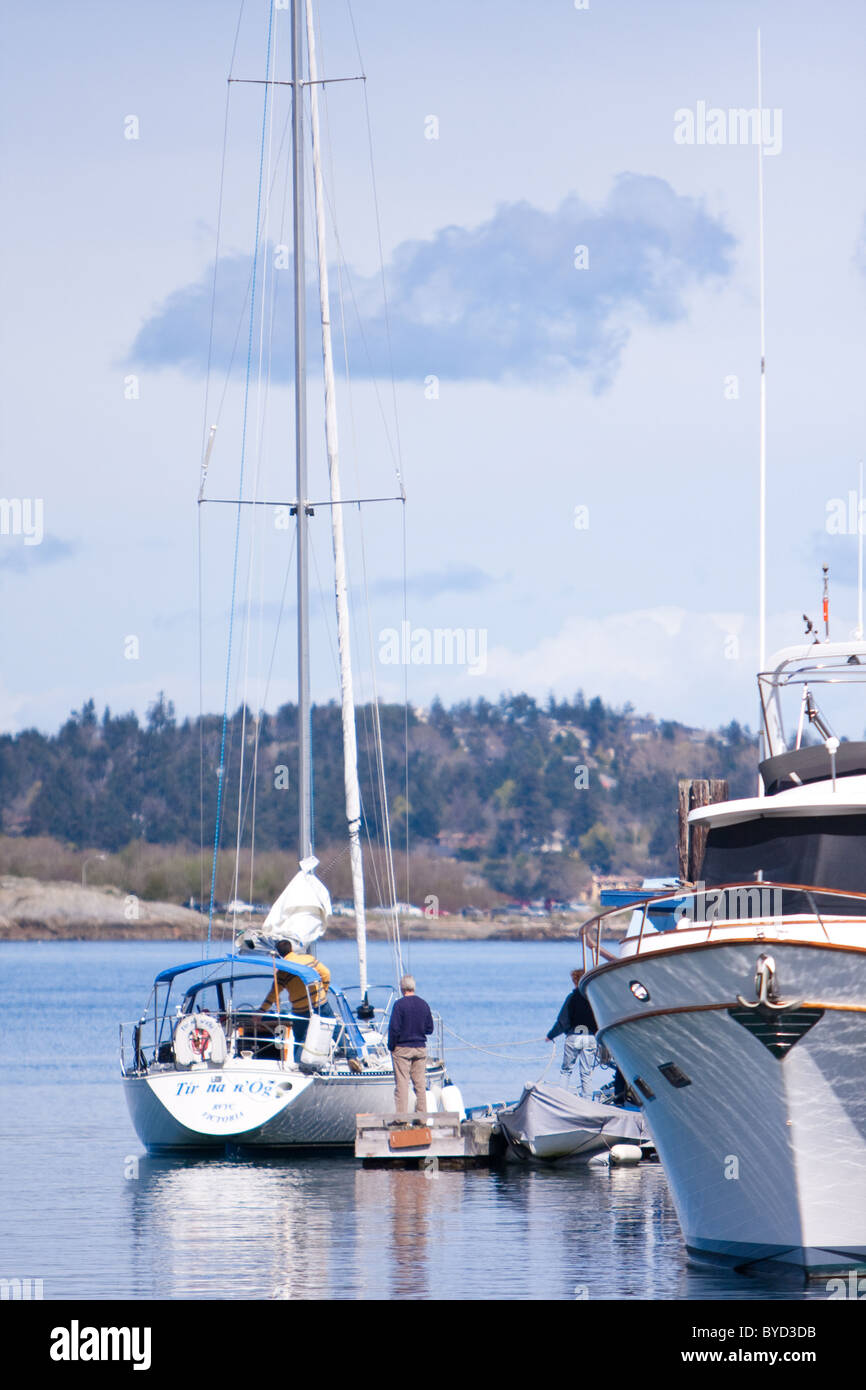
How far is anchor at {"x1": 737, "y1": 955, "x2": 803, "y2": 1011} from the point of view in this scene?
15328 mm

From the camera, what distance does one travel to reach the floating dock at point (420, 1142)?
2394cm

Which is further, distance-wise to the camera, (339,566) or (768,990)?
(339,566)

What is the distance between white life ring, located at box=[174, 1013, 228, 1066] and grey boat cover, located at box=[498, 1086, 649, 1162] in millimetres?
3754

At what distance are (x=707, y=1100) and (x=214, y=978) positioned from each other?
1209 cm

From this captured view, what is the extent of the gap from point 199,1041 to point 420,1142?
10.3 ft

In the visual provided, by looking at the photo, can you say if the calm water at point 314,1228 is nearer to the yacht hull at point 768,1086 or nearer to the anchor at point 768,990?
the yacht hull at point 768,1086

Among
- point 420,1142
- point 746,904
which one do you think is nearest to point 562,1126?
point 420,1142

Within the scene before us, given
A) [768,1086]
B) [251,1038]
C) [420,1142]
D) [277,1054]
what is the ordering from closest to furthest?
1. [768,1086]
2. [420,1142]
3. [251,1038]
4. [277,1054]

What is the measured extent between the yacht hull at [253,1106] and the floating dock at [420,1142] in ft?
3.51

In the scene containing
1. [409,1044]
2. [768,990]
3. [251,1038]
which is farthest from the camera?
[251,1038]

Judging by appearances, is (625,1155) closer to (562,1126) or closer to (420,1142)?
(562,1126)

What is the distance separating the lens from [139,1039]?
26.0 metres

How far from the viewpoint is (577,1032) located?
27031mm
